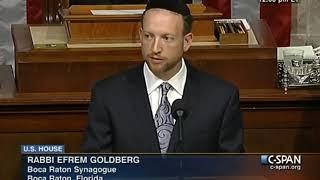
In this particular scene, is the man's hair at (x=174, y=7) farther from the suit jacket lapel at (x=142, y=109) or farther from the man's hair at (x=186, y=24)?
the suit jacket lapel at (x=142, y=109)

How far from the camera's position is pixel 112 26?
308 centimetres

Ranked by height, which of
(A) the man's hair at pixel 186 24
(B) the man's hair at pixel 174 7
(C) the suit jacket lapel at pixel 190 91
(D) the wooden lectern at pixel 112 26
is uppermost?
(D) the wooden lectern at pixel 112 26

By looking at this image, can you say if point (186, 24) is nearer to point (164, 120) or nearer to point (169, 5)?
point (169, 5)

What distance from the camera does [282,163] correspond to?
1.62 m

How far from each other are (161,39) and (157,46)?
3 cm

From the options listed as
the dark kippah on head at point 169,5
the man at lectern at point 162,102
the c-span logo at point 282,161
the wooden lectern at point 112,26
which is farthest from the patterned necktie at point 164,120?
the wooden lectern at point 112,26

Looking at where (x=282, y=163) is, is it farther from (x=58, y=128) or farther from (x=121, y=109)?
(x=58, y=128)

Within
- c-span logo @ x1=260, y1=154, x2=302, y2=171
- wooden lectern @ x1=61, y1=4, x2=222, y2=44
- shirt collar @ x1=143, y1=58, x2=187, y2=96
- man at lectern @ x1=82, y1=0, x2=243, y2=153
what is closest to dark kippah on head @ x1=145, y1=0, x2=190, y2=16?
man at lectern @ x1=82, y1=0, x2=243, y2=153

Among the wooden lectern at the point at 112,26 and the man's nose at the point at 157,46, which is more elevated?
the wooden lectern at the point at 112,26

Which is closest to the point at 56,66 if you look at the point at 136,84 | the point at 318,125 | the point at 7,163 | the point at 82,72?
the point at 82,72

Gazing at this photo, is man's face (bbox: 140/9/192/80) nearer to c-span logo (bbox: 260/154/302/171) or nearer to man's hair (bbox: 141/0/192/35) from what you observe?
man's hair (bbox: 141/0/192/35)

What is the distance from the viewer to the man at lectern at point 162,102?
86.0 inches

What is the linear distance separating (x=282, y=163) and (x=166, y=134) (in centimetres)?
67

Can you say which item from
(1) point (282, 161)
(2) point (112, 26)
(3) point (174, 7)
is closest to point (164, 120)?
(3) point (174, 7)
